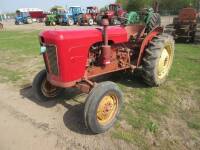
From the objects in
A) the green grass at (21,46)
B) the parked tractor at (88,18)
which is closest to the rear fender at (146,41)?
the green grass at (21,46)

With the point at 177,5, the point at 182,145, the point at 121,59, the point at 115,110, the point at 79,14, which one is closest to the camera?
the point at 182,145

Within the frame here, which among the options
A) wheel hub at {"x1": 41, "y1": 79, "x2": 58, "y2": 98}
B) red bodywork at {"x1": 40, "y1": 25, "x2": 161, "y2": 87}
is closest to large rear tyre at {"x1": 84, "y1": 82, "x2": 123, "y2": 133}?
red bodywork at {"x1": 40, "y1": 25, "x2": 161, "y2": 87}

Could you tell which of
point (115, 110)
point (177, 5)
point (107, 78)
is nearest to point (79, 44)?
point (115, 110)

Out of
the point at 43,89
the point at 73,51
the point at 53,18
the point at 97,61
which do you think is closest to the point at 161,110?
the point at 97,61

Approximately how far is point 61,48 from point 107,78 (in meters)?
2.61

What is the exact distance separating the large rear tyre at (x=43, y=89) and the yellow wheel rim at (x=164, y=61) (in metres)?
2.28

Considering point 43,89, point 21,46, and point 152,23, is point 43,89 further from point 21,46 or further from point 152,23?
point 21,46

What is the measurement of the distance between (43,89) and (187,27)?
31.0ft

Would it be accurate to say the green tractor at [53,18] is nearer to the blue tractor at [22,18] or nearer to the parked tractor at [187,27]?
the blue tractor at [22,18]

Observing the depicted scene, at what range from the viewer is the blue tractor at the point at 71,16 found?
103ft

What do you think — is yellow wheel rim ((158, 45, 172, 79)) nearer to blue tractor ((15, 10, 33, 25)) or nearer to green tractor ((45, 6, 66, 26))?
green tractor ((45, 6, 66, 26))

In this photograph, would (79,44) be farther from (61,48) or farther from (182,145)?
(182,145)

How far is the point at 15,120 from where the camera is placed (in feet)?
15.0

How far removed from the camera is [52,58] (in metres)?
4.21
